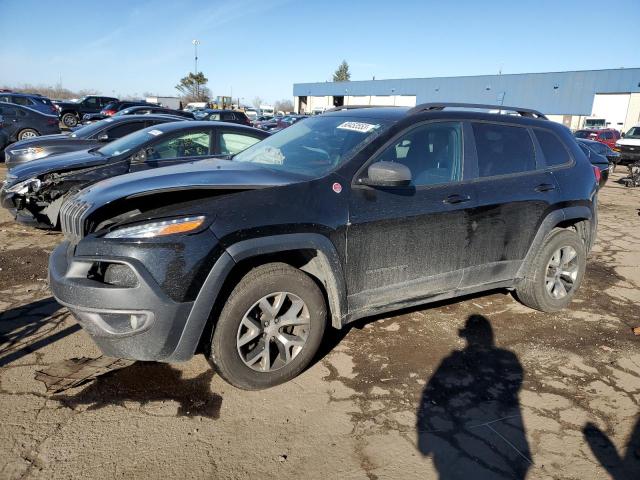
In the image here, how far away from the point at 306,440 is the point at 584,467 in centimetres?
151

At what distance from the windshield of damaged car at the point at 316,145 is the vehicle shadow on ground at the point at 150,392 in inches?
63.6

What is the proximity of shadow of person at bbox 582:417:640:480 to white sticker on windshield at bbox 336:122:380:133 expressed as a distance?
244 centimetres

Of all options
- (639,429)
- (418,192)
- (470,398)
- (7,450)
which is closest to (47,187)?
(7,450)

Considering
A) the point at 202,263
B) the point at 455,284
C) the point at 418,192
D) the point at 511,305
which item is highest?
the point at 418,192

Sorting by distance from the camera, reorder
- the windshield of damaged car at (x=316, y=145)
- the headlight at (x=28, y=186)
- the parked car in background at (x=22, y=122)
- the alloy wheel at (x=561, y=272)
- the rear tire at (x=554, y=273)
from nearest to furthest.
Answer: the windshield of damaged car at (x=316, y=145)
the rear tire at (x=554, y=273)
the alloy wheel at (x=561, y=272)
the headlight at (x=28, y=186)
the parked car in background at (x=22, y=122)

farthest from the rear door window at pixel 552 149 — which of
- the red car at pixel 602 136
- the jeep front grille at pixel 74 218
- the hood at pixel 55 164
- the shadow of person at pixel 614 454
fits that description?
the red car at pixel 602 136

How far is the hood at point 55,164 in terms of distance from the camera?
588 cm

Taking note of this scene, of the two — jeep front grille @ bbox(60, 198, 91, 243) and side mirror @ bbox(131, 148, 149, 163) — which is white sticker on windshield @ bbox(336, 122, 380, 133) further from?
side mirror @ bbox(131, 148, 149, 163)

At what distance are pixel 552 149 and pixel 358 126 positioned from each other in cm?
203

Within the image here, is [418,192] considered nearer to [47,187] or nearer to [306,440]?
[306,440]

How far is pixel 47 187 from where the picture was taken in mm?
5762

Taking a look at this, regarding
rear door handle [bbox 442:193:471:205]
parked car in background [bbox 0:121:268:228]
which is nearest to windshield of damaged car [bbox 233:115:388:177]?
rear door handle [bbox 442:193:471:205]

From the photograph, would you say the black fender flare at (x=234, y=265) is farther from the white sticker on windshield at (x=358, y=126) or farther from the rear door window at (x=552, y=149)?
the rear door window at (x=552, y=149)

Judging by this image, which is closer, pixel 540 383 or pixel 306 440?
pixel 306 440
